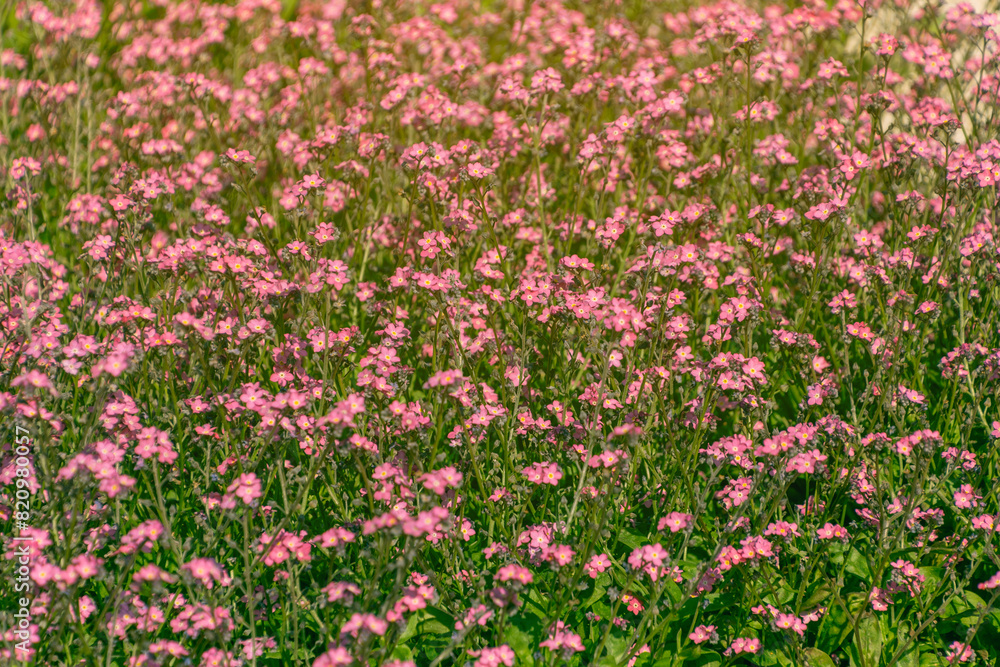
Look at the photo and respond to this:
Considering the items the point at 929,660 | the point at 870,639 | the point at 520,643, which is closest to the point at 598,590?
the point at 520,643

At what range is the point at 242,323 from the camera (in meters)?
4.31

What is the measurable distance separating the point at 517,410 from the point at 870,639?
1972 mm

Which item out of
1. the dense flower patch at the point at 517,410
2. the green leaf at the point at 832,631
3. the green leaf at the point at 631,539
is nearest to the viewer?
the dense flower patch at the point at 517,410

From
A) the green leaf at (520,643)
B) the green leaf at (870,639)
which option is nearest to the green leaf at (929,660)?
the green leaf at (870,639)

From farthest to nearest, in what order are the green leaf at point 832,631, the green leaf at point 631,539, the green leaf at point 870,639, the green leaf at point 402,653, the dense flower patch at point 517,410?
the green leaf at point 631,539 < the green leaf at point 832,631 < the green leaf at point 870,639 < the green leaf at point 402,653 < the dense flower patch at point 517,410

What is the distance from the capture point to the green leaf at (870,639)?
13.1 feet

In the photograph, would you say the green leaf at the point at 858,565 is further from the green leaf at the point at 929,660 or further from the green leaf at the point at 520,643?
the green leaf at the point at 520,643

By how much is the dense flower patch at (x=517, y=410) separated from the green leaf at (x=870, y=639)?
0.02 meters

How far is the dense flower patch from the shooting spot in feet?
11.9

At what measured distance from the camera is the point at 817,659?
4.05 meters

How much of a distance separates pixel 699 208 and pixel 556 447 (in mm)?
1744

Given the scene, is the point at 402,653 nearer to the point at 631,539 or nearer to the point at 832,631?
the point at 631,539

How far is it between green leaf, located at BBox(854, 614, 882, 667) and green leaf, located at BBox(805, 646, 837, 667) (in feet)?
0.50

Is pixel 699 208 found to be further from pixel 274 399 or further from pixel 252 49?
pixel 252 49
